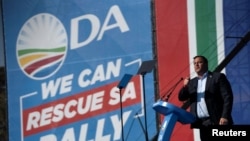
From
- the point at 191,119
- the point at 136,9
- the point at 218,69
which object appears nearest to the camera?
the point at 191,119

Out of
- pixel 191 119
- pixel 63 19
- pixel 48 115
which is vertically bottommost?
pixel 48 115

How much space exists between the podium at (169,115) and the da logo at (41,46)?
115 inches

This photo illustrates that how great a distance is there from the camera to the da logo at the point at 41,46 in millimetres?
7020

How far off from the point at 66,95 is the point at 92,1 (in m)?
1.09

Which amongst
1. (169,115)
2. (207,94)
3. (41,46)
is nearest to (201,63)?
(207,94)

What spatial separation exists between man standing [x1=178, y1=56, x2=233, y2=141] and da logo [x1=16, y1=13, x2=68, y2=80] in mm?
2621

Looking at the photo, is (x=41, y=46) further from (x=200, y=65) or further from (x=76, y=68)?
(x=200, y=65)

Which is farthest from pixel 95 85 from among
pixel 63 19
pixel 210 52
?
pixel 210 52

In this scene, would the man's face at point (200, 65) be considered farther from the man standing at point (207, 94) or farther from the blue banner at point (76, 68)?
the blue banner at point (76, 68)

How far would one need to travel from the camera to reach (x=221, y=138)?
12.7ft

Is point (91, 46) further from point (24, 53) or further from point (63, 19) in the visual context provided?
point (24, 53)

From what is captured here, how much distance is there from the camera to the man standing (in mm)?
4484

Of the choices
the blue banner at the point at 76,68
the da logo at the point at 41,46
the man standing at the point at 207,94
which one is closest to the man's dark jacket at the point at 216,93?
the man standing at the point at 207,94

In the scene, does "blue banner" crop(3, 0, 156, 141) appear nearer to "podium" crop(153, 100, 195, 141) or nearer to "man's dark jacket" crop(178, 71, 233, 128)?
"man's dark jacket" crop(178, 71, 233, 128)
